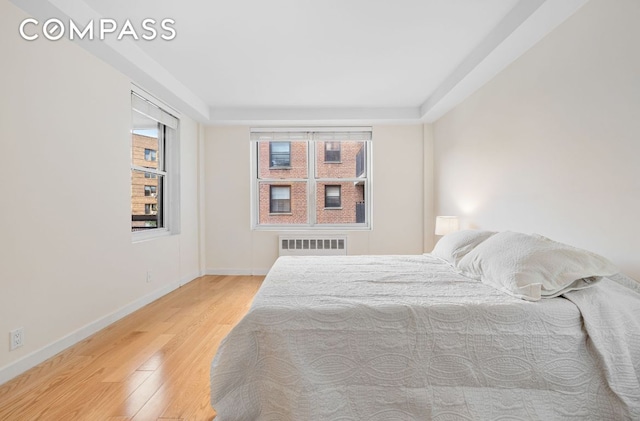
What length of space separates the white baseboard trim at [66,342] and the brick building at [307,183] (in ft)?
7.43

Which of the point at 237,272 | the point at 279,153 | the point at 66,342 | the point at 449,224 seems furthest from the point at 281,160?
the point at 66,342

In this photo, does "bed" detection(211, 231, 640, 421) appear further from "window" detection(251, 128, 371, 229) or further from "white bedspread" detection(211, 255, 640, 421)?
"window" detection(251, 128, 371, 229)

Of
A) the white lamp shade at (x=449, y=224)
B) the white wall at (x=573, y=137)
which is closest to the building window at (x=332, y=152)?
the white lamp shade at (x=449, y=224)

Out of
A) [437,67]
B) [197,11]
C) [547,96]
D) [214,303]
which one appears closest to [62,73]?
[197,11]

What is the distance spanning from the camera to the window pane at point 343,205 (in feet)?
17.3

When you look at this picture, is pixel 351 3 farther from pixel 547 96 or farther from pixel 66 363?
pixel 66 363

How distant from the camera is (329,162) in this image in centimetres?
527

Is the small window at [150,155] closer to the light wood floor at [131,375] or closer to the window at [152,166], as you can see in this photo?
the window at [152,166]

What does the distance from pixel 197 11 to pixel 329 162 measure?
314 cm

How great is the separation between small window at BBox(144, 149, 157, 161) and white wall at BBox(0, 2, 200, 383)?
0.60 meters

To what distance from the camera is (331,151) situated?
17.3 ft

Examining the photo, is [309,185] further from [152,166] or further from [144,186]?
[144,186]

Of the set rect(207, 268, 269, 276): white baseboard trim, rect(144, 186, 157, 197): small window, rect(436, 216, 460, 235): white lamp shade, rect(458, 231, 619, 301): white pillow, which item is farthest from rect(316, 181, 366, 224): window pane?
rect(458, 231, 619, 301): white pillow

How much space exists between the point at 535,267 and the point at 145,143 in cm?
393
